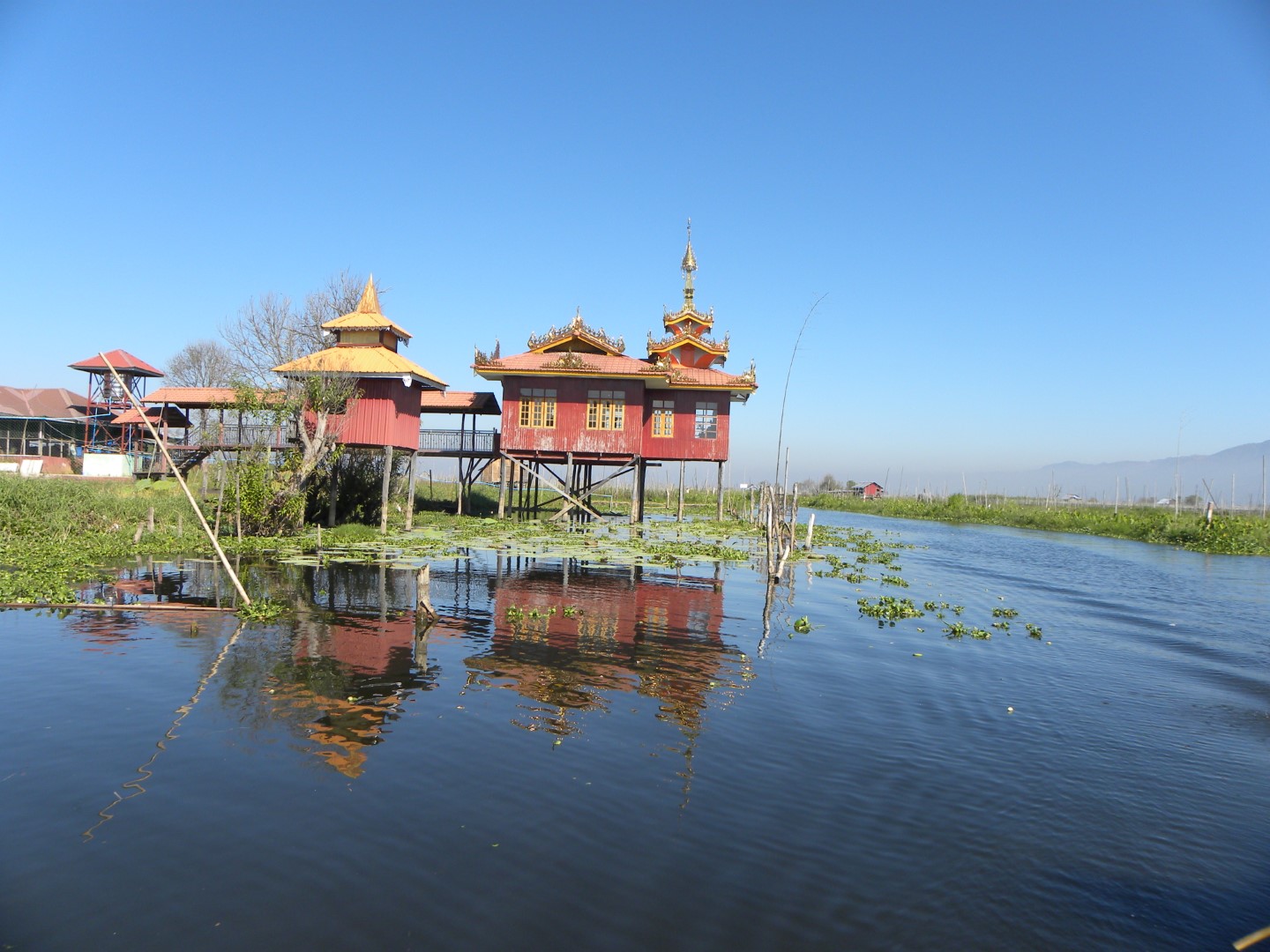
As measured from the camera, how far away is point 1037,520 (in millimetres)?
56062

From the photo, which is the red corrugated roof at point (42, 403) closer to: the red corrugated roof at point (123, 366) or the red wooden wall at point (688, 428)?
the red corrugated roof at point (123, 366)

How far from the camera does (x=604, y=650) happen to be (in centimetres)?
1264

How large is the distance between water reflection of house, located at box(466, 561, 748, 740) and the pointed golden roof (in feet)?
47.9

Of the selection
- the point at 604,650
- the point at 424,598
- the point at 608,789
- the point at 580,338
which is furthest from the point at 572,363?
the point at 608,789

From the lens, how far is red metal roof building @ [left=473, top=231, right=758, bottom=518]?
32156 millimetres

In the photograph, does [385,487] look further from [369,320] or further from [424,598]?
[424,598]

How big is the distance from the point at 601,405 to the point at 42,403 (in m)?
36.3

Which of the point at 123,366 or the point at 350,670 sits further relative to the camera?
the point at 123,366

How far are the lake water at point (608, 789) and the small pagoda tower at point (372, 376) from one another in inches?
603

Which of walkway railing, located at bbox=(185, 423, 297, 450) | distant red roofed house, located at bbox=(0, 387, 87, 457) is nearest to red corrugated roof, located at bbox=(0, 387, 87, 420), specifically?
distant red roofed house, located at bbox=(0, 387, 87, 457)

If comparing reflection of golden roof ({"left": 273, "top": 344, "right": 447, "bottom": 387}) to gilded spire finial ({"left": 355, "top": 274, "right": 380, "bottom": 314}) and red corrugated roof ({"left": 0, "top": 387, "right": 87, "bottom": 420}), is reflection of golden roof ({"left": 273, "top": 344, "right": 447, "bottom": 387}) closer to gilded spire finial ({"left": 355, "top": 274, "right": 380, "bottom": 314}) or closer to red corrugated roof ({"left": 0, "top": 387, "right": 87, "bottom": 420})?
gilded spire finial ({"left": 355, "top": 274, "right": 380, "bottom": 314})

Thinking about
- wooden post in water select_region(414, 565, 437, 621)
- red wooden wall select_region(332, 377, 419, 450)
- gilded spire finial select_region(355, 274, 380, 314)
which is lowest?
wooden post in water select_region(414, 565, 437, 621)

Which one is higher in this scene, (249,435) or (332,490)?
(249,435)

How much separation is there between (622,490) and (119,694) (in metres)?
71.5
